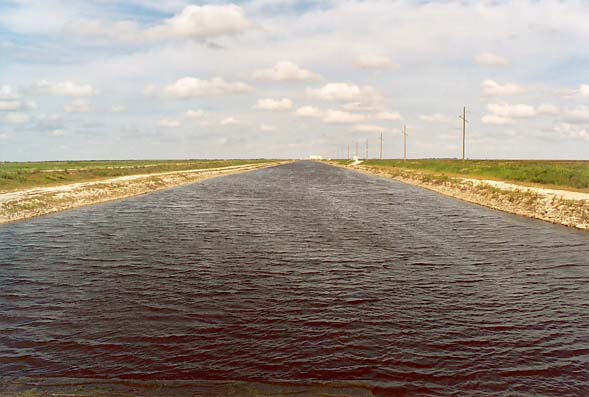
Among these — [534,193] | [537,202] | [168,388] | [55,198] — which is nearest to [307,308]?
[168,388]

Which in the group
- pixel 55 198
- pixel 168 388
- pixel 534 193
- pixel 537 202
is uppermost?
pixel 534 193

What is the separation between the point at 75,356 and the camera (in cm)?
924

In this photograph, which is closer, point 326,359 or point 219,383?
point 219,383

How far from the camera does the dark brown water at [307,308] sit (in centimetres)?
868

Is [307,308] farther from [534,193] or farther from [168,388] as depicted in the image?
[534,193]

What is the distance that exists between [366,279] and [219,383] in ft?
26.9

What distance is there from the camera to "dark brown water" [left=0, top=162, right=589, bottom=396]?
868 centimetres

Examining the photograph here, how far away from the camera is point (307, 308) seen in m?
12.3

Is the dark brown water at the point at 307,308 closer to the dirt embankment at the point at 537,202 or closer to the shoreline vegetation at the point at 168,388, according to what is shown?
the shoreline vegetation at the point at 168,388

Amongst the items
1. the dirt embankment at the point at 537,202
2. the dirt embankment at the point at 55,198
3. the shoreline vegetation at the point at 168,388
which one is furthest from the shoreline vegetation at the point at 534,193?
the dirt embankment at the point at 55,198

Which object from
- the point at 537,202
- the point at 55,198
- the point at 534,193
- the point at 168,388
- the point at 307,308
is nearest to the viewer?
the point at 168,388

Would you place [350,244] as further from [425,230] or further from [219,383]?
[219,383]

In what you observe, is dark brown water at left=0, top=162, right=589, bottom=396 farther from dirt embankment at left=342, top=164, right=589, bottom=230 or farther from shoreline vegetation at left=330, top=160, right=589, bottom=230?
shoreline vegetation at left=330, top=160, right=589, bottom=230

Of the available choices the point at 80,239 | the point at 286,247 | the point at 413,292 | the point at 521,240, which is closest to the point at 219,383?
the point at 413,292
